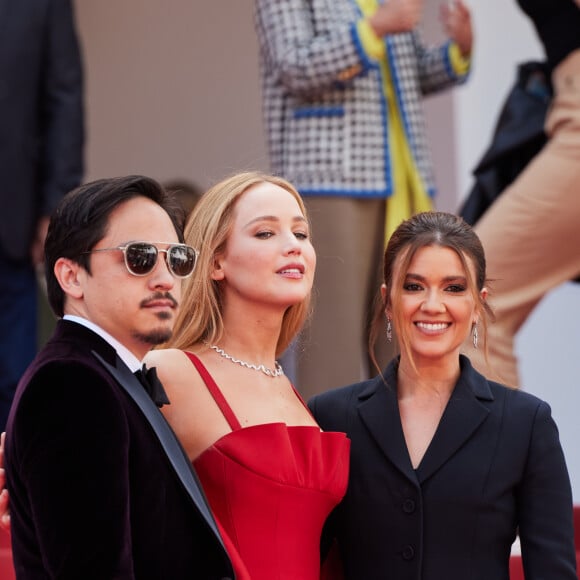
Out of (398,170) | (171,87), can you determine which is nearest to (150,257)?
(398,170)

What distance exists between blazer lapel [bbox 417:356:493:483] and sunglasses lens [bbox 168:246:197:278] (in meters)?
0.67

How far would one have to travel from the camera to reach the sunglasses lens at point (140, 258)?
2.52m

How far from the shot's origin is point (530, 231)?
4562mm

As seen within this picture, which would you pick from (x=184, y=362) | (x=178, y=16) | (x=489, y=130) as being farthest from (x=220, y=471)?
(x=178, y=16)

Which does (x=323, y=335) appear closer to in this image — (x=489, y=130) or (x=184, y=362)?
(x=184, y=362)

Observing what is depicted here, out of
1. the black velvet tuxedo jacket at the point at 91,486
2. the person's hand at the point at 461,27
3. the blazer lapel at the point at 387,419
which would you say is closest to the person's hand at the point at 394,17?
the person's hand at the point at 461,27

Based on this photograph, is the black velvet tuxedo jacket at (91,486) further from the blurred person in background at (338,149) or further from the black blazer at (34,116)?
the black blazer at (34,116)

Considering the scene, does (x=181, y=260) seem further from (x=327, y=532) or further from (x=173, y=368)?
(x=327, y=532)

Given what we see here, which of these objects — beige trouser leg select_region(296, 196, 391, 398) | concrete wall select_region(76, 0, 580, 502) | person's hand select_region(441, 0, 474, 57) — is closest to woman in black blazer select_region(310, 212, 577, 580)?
beige trouser leg select_region(296, 196, 391, 398)

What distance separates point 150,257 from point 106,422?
35 cm

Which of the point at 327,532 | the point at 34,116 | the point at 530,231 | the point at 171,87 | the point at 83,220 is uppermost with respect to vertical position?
the point at 171,87

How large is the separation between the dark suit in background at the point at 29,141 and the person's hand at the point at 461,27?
1.42m

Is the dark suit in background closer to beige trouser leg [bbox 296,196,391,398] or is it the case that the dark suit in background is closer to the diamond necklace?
beige trouser leg [bbox 296,196,391,398]

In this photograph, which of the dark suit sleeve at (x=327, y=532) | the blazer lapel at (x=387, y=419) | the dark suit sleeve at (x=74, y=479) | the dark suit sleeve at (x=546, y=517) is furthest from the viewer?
the dark suit sleeve at (x=327, y=532)
